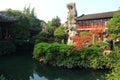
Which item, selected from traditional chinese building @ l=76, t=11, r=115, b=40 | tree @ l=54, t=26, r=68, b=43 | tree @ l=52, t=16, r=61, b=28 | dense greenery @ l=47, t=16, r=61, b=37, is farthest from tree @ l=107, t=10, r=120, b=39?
tree @ l=52, t=16, r=61, b=28

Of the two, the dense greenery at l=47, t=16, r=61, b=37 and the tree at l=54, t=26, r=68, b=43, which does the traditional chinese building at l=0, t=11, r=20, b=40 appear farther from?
the dense greenery at l=47, t=16, r=61, b=37

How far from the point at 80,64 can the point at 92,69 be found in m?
1.11

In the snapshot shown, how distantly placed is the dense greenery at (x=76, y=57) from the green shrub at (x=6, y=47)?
9787mm

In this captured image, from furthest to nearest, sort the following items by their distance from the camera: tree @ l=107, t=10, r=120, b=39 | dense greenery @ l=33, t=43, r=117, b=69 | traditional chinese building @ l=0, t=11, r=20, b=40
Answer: traditional chinese building @ l=0, t=11, r=20, b=40, dense greenery @ l=33, t=43, r=117, b=69, tree @ l=107, t=10, r=120, b=39

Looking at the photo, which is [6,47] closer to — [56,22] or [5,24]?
[5,24]

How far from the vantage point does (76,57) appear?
70.2ft

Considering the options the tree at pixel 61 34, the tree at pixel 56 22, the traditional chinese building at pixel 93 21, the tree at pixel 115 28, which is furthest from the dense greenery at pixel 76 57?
the tree at pixel 56 22

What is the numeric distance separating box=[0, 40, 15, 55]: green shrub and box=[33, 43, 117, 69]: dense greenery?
32.1 ft

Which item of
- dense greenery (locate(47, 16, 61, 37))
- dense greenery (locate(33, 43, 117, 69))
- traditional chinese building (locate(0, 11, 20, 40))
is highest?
dense greenery (locate(47, 16, 61, 37))

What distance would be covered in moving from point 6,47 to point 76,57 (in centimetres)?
1320

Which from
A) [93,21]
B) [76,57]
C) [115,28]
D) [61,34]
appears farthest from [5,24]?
[115,28]

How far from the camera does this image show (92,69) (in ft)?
68.2

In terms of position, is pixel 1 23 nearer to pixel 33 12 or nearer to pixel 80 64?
pixel 80 64

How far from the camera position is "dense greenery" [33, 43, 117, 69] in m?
20.4
